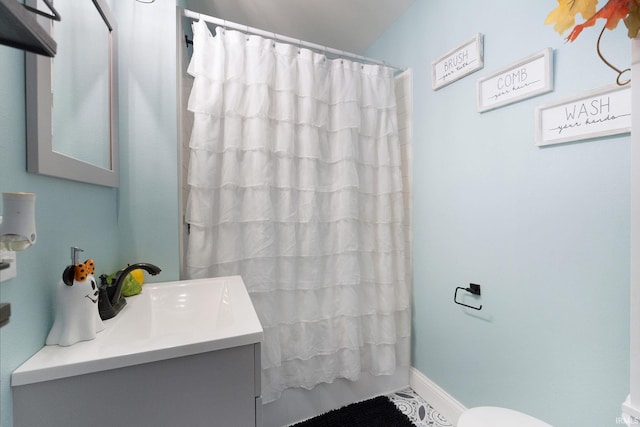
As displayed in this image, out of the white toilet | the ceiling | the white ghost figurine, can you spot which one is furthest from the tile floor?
the ceiling

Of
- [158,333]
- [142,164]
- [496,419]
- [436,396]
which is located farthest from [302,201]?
[436,396]

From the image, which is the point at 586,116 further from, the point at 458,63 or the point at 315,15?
the point at 315,15

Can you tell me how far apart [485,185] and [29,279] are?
1733 millimetres

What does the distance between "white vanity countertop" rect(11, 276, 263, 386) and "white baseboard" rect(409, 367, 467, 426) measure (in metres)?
1.43

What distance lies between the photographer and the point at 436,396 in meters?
1.62

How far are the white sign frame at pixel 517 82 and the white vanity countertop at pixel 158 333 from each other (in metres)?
1.44

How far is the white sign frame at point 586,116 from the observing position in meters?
0.88

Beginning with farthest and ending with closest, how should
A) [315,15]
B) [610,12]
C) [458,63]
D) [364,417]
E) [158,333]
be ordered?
[315,15]
[364,417]
[458,63]
[158,333]
[610,12]

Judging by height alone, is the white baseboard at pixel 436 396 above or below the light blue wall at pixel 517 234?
below

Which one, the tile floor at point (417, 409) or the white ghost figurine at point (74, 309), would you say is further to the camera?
the tile floor at point (417, 409)

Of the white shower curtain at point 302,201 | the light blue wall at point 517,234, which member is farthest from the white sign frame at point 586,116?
the white shower curtain at point 302,201

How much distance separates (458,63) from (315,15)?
41.6 inches

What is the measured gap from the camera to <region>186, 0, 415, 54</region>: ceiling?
172cm

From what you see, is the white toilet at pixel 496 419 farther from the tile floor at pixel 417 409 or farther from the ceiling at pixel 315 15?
the ceiling at pixel 315 15
